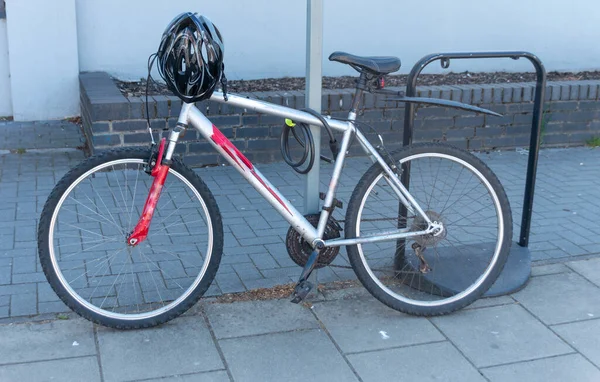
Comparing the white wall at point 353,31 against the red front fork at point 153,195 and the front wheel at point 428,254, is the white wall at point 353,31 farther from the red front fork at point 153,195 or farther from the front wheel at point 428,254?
the red front fork at point 153,195

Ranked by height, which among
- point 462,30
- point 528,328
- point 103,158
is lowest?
point 528,328

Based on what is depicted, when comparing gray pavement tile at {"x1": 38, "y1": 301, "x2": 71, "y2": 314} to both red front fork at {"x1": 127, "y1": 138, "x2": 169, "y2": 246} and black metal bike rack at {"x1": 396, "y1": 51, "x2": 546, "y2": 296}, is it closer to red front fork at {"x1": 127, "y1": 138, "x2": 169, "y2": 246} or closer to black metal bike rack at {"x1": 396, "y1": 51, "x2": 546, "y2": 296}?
red front fork at {"x1": 127, "y1": 138, "x2": 169, "y2": 246}

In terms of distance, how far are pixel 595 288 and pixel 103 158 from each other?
2.73 metres

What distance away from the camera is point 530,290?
419 centimetres

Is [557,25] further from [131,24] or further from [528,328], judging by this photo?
[528,328]

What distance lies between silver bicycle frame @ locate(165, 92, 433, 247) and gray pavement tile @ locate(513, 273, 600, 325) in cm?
75

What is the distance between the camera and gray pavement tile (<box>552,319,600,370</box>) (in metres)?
3.55

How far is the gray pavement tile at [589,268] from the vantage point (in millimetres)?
4355

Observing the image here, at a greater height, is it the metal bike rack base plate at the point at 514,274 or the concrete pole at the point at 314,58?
the concrete pole at the point at 314,58

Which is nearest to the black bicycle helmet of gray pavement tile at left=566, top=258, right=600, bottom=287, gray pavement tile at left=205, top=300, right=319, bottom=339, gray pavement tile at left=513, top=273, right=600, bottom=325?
gray pavement tile at left=205, top=300, right=319, bottom=339

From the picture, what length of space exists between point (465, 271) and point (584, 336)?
71cm

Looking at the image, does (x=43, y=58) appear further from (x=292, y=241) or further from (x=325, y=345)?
(x=325, y=345)

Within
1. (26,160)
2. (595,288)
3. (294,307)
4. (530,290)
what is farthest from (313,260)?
(26,160)

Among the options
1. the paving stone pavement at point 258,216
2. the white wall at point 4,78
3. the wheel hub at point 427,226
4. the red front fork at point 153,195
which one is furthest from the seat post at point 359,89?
the white wall at point 4,78
